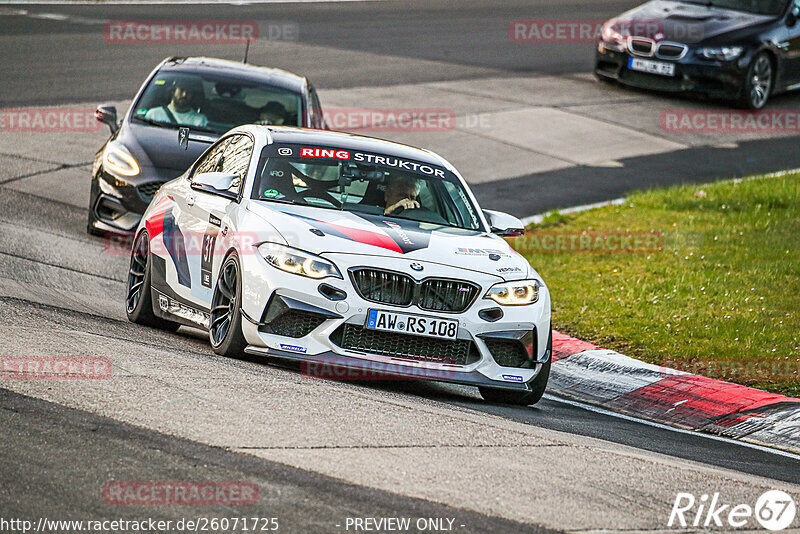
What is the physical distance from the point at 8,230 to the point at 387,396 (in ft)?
19.6

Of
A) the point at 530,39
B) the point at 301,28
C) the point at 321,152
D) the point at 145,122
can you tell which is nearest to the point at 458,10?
the point at 530,39

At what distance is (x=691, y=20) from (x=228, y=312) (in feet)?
49.6

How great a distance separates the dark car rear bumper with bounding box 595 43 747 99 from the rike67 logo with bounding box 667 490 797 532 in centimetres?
1558

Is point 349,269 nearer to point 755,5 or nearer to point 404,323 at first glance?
point 404,323

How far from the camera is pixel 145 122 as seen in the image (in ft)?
42.2

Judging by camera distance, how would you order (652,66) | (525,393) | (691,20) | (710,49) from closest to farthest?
(525,393)
(710,49)
(652,66)
(691,20)

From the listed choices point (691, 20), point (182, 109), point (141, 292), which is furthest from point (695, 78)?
point (141, 292)

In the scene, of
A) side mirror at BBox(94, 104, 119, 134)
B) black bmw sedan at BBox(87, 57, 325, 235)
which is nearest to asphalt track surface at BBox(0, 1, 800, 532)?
black bmw sedan at BBox(87, 57, 325, 235)

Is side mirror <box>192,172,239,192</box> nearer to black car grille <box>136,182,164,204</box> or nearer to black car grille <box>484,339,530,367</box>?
black car grille <box>484,339,530,367</box>

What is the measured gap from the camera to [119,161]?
12211mm

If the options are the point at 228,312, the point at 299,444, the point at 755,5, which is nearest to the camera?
the point at 299,444

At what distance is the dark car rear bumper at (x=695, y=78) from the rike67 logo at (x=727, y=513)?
51.1ft

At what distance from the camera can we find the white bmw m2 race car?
7.57 m

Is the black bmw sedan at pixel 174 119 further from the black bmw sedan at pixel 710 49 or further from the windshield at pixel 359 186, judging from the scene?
the black bmw sedan at pixel 710 49
